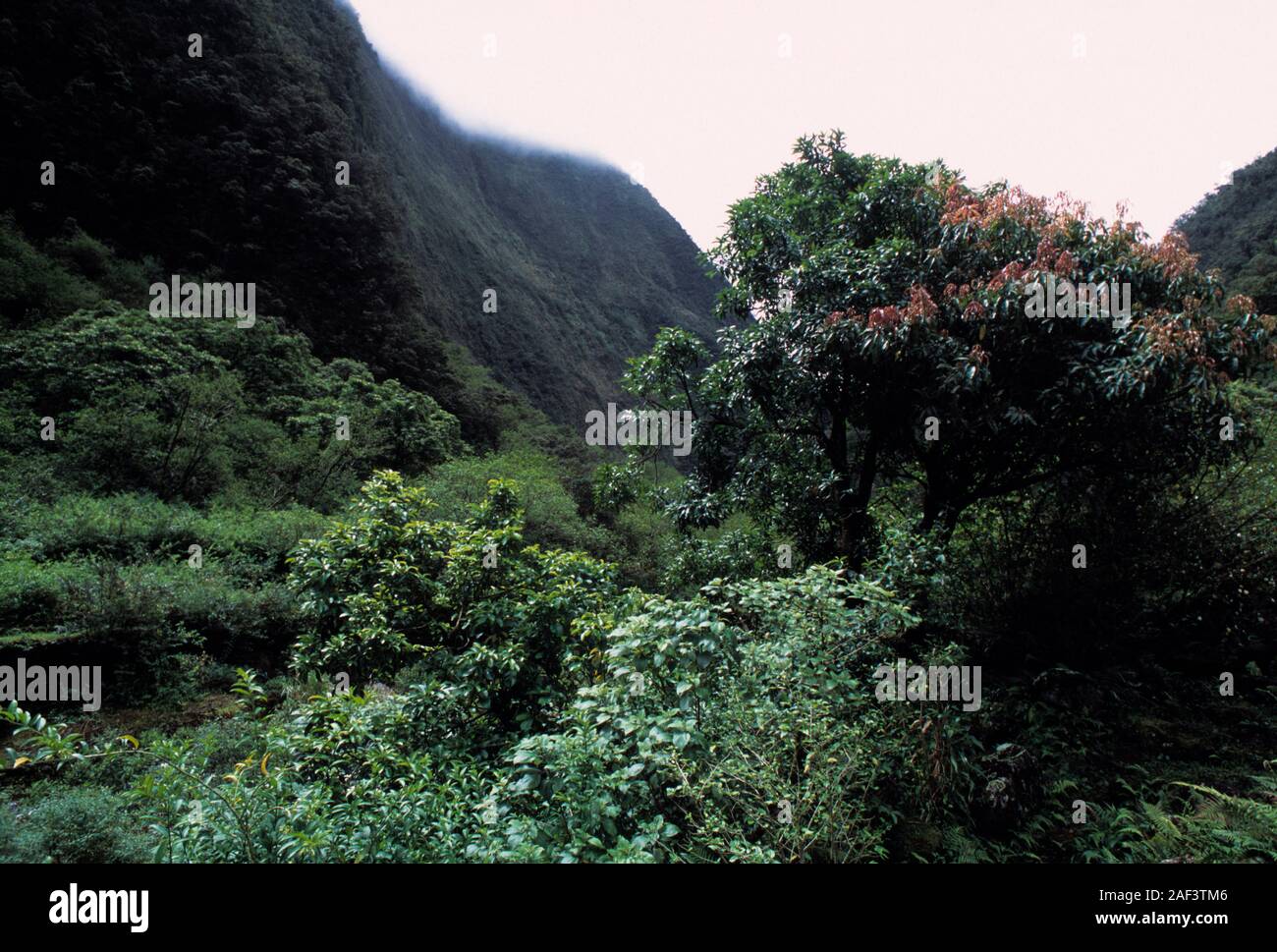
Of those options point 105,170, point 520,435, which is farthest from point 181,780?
point 105,170

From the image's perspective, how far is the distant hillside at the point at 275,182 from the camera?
1814 cm

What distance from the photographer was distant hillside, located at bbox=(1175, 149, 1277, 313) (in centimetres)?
1761

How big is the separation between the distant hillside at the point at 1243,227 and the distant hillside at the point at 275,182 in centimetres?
2622

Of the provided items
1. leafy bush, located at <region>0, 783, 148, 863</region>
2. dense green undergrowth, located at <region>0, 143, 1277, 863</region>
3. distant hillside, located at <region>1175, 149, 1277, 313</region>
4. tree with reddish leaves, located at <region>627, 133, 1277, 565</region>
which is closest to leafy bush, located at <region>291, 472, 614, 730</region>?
dense green undergrowth, located at <region>0, 143, 1277, 863</region>

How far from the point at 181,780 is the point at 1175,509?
7.47 metres

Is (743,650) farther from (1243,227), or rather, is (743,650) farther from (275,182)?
(1243,227)

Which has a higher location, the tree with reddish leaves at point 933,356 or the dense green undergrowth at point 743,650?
the tree with reddish leaves at point 933,356

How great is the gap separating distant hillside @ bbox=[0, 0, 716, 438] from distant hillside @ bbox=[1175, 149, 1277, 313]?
86.0 feet

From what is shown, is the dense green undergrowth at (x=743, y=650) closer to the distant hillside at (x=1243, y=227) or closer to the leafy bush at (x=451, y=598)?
the leafy bush at (x=451, y=598)

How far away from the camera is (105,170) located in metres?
18.8

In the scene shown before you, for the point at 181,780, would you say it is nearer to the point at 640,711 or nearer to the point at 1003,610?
the point at 640,711

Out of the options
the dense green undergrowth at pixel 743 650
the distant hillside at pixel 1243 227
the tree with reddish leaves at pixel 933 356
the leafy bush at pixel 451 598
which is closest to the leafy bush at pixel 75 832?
the dense green undergrowth at pixel 743 650

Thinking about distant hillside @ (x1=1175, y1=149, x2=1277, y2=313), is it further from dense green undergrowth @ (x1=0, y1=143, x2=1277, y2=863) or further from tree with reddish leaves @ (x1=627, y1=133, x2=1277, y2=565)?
dense green undergrowth @ (x1=0, y1=143, x2=1277, y2=863)
